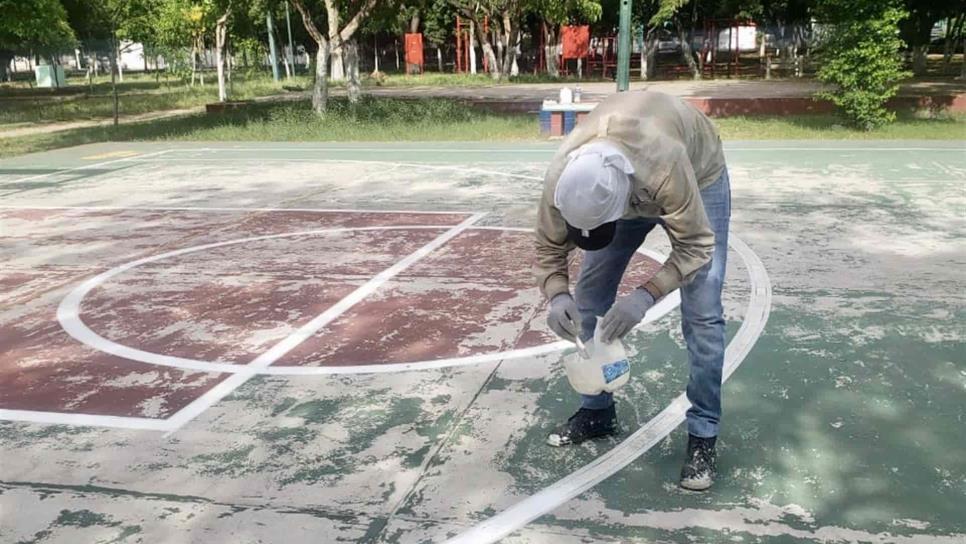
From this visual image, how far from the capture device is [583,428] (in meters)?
Result: 3.77

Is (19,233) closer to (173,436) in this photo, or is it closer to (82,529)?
(173,436)

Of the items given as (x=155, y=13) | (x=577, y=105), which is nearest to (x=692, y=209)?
(x=577, y=105)

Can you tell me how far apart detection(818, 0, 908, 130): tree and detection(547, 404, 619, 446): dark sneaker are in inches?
561

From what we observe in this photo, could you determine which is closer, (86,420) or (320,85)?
(86,420)

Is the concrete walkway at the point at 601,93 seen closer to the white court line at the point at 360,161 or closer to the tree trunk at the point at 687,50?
the tree trunk at the point at 687,50

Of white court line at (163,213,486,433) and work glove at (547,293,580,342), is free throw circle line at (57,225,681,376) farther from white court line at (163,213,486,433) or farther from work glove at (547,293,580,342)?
work glove at (547,293,580,342)

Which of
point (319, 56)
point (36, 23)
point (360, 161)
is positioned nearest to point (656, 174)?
point (360, 161)

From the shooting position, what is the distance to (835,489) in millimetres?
3332

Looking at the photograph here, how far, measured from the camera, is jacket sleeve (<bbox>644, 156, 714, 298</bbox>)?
2.82m

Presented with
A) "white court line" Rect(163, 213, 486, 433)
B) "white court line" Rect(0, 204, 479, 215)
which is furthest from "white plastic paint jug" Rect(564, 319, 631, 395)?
"white court line" Rect(0, 204, 479, 215)

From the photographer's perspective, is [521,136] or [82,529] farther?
[521,136]

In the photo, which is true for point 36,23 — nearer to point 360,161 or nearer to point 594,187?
point 360,161

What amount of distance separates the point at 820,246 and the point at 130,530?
6.10 m

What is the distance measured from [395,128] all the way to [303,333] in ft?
44.7
